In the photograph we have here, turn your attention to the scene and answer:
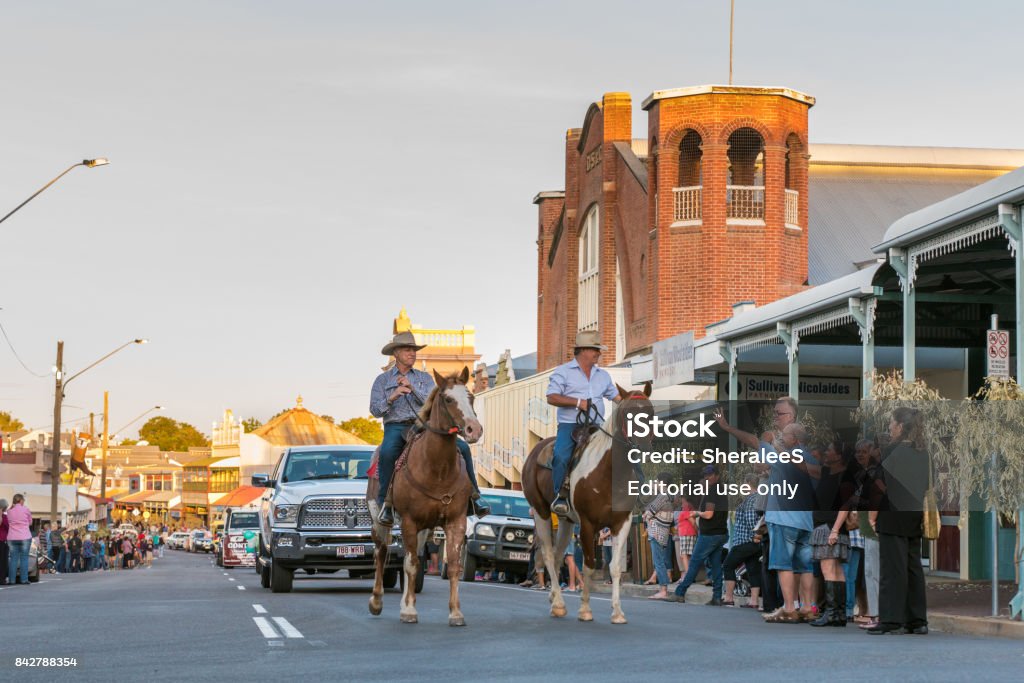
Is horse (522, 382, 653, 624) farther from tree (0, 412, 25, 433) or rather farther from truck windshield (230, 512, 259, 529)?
tree (0, 412, 25, 433)

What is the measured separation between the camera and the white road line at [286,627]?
42.1ft

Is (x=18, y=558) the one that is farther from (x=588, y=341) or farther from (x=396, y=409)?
(x=588, y=341)

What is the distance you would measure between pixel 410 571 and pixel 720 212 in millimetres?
30501

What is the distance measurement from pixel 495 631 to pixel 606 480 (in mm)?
1772

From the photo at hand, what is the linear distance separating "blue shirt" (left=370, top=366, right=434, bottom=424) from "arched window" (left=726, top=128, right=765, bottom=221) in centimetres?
2995

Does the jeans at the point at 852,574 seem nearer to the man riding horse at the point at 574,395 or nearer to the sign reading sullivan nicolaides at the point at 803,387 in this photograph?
the man riding horse at the point at 574,395

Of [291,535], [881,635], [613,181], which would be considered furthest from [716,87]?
[881,635]

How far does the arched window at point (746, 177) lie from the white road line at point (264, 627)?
3079cm

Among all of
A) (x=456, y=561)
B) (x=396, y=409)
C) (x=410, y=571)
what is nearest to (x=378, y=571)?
(x=410, y=571)

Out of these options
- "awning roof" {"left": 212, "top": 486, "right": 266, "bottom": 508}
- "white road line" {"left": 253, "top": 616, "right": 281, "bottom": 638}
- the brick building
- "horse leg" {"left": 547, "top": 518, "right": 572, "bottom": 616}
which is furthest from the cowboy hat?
"awning roof" {"left": 212, "top": 486, "right": 266, "bottom": 508}

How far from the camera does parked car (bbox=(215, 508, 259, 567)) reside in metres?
54.0

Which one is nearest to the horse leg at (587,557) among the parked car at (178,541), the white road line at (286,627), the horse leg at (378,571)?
the horse leg at (378,571)

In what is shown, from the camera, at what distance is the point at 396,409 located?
1485cm

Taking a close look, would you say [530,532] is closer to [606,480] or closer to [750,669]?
[606,480]
